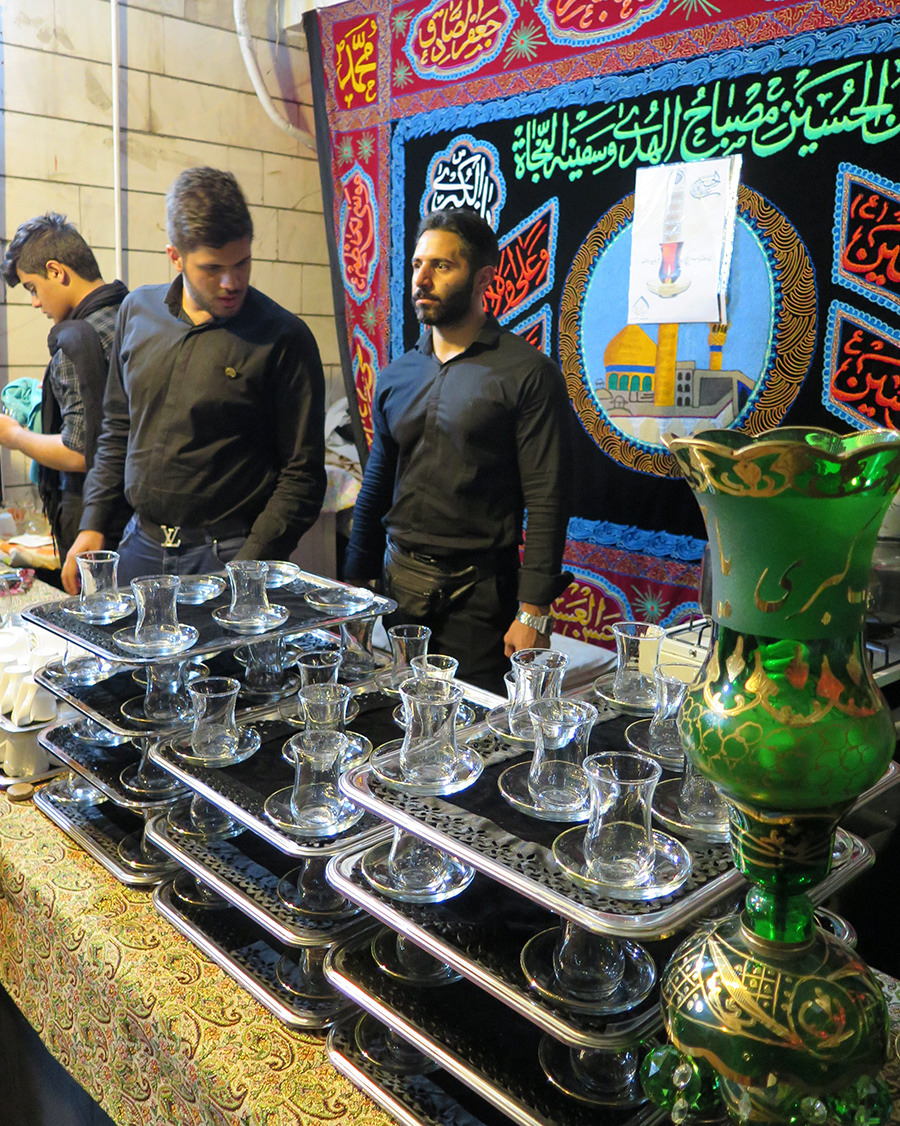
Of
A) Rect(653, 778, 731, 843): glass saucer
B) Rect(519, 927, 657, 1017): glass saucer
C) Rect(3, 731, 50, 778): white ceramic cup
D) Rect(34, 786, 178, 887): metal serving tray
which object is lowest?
Rect(34, 786, 178, 887): metal serving tray

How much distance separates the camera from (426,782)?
0.93 meters

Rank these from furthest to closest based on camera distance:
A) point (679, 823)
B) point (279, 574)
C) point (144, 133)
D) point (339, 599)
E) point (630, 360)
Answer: point (144, 133) → point (630, 360) → point (279, 574) → point (339, 599) → point (679, 823)

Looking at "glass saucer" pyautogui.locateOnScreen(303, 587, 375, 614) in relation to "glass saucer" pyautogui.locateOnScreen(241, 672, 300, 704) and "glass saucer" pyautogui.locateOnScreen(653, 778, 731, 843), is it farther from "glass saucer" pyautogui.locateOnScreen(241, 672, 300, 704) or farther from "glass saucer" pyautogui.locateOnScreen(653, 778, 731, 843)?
"glass saucer" pyautogui.locateOnScreen(653, 778, 731, 843)

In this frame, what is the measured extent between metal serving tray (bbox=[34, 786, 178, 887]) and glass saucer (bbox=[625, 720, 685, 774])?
2.10ft

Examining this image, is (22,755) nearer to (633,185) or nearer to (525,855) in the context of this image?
(525,855)

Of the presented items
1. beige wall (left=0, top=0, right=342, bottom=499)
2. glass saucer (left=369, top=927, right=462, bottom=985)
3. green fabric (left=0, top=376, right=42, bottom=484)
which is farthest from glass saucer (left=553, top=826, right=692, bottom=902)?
beige wall (left=0, top=0, right=342, bottom=499)

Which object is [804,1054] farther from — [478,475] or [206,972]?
[478,475]

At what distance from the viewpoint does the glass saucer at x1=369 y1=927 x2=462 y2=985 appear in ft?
3.15

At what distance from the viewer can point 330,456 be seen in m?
4.77

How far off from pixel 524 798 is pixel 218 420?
157 cm

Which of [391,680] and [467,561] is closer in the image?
[391,680]

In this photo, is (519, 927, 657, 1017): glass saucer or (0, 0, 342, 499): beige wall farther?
(0, 0, 342, 499): beige wall

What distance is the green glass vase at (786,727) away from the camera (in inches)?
23.0

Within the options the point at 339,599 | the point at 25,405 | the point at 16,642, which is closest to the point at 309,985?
the point at 339,599
